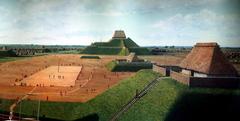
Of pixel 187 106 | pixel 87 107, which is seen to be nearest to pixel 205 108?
pixel 187 106

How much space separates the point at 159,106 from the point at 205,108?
3430 mm

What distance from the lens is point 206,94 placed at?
73.6 ft

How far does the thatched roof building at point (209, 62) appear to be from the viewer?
2523cm

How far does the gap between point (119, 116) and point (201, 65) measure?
8.05m

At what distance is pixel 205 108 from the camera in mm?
21031

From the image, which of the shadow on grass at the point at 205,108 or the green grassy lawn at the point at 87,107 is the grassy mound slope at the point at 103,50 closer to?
the green grassy lawn at the point at 87,107

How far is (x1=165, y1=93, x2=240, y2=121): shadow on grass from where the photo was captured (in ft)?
66.4

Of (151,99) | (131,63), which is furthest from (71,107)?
(131,63)

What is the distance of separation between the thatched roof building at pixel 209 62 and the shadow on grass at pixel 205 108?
3.39m

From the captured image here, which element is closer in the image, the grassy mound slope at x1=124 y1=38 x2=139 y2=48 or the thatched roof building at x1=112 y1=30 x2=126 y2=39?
the grassy mound slope at x1=124 y1=38 x2=139 y2=48

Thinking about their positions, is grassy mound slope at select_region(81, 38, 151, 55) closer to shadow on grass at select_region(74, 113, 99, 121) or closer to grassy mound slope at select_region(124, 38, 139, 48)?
grassy mound slope at select_region(124, 38, 139, 48)

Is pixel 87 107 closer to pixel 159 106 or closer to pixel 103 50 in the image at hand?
pixel 159 106

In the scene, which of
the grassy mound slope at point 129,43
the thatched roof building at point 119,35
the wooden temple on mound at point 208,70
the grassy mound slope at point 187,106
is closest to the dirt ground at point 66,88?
the grassy mound slope at point 187,106

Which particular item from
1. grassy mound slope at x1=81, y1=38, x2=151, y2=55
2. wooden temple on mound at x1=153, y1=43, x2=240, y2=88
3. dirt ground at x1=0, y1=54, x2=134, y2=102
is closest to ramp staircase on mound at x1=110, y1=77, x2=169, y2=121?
wooden temple on mound at x1=153, y1=43, x2=240, y2=88
